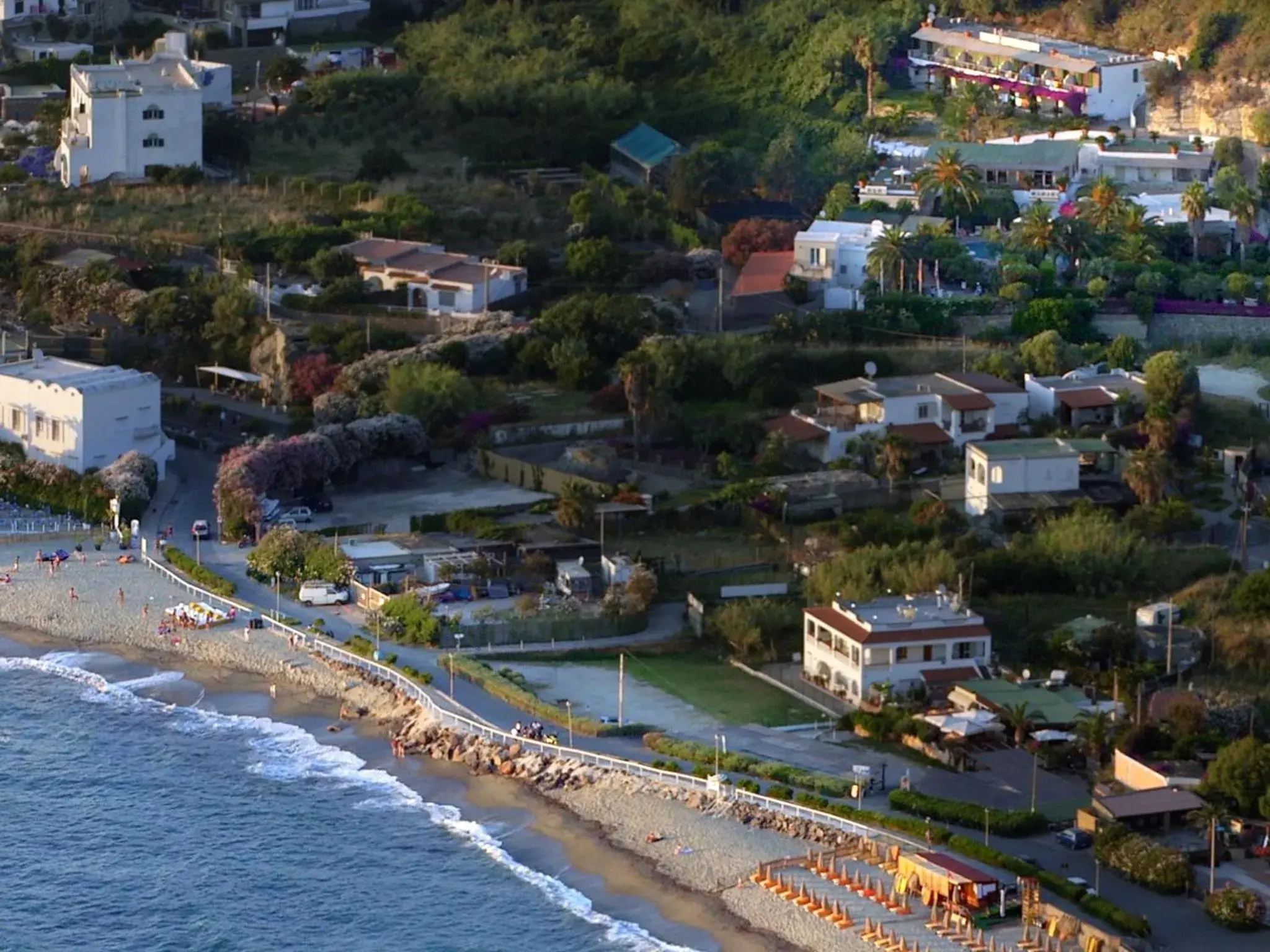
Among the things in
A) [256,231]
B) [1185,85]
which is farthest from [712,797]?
[1185,85]

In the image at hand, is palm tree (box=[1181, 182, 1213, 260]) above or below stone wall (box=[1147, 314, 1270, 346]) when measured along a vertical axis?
above

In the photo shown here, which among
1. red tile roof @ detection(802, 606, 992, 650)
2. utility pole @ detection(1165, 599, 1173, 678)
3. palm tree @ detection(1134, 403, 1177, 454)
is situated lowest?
utility pole @ detection(1165, 599, 1173, 678)

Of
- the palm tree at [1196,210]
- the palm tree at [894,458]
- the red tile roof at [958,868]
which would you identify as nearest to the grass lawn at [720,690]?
the red tile roof at [958,868]

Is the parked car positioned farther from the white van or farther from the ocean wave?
the ocean wave

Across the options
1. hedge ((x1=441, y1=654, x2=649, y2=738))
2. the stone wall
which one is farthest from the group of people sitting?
the stone wall

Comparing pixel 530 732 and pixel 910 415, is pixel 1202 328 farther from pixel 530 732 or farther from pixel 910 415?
pixel 530 732

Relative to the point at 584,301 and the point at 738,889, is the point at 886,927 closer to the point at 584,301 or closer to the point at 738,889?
the point at 738,889
